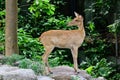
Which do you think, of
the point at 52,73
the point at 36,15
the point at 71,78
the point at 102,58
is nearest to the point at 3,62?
the point at 52,73

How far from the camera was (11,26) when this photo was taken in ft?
36.4

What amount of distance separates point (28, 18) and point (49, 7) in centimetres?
246

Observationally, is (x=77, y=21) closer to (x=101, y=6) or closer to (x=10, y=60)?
(x=10, y=60)

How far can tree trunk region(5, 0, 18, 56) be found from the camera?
36.4 ft

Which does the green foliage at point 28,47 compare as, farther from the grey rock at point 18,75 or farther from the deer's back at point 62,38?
the grey rock at point 18,75

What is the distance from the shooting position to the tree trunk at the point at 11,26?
36.4 feet

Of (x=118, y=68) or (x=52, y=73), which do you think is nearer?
(x=52, y=73)

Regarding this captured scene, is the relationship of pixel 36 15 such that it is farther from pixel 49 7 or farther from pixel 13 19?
pixel 13 19

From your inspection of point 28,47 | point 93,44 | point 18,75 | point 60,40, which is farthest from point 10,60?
point 93,44

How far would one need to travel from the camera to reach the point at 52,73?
922 cm

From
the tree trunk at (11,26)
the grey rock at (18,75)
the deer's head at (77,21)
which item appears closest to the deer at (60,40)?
the deer's head at (77,21)

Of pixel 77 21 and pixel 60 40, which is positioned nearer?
pixel 60 40

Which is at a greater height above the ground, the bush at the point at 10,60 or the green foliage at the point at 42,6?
the green foliage at the point at 42,6

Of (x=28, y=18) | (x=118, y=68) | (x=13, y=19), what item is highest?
(x=13, y=19)
